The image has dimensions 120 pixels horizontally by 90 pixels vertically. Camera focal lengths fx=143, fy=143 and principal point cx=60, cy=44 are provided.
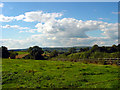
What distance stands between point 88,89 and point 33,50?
6271 centimetres

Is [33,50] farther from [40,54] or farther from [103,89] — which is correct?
[103,89]

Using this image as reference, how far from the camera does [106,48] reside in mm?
72812

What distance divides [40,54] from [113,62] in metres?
43.7

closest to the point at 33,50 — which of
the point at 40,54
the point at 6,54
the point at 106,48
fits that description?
the point at 40,54

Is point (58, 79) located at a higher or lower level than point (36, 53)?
lower

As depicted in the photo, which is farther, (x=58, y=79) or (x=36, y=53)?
(x=36, y=53)

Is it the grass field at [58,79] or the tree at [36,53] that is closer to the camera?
the grass field at [58,79]

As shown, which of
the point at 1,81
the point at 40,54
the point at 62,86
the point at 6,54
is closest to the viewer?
the point at 62,86

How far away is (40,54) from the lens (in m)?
68.4

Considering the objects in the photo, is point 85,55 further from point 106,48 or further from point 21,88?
point 21,88

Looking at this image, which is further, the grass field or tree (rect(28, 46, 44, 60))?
tree (rect(28, 46, 44, 60))

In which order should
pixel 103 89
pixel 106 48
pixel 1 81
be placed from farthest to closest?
pixel 106 48
pixel 1 81
pixel 103 89

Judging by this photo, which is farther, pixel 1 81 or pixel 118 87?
pixel 1 81

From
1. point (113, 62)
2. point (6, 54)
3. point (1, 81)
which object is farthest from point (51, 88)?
point (6, 54)
